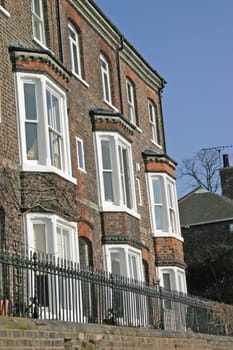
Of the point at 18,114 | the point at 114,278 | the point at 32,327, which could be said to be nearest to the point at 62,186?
the point at 18,114

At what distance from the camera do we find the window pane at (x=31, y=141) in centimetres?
1952

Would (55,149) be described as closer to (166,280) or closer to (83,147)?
(83,147)

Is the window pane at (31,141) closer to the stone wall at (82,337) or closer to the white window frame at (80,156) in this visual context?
the white window frame at (80,156)

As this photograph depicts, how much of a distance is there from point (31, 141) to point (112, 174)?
17.6 feet

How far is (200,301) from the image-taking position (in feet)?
75.2

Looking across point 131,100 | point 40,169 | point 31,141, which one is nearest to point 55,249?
point 40,169

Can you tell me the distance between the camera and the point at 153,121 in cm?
Answer: 3189

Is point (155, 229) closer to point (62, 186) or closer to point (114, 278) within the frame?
point (62, 186)

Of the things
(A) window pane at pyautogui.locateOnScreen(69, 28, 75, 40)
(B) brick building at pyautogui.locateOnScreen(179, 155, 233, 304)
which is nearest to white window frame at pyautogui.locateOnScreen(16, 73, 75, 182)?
(A) window pane at pyautogui.locateOnScreen(69, 28, 75, 40)

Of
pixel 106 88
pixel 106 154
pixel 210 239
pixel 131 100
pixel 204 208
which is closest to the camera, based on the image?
pixel 106 154

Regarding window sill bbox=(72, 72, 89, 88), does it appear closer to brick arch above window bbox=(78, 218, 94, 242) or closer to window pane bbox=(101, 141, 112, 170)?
window pane bbox=(101, 141, 112, 170)

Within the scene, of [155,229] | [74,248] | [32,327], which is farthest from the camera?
[155,229]

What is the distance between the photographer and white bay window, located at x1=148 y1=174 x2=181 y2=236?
28.7 metres

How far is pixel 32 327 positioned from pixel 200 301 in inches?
443
